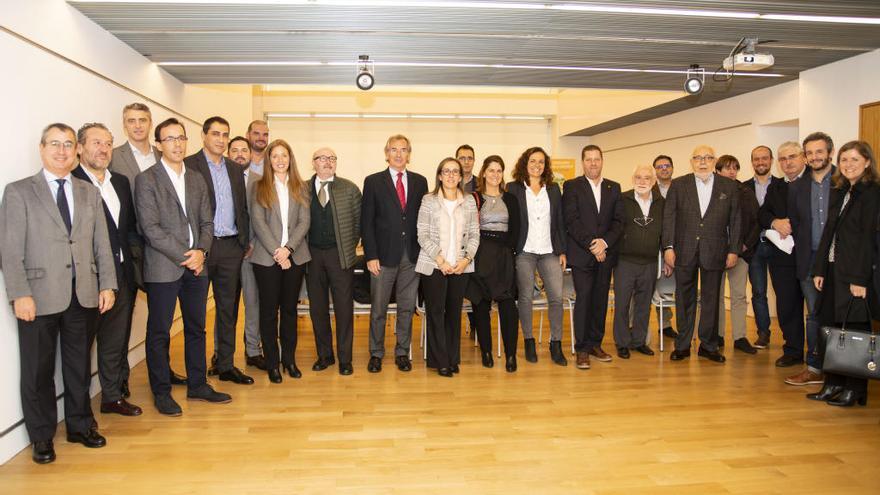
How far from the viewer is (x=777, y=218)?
17.0ft

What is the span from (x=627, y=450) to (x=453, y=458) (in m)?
0.97

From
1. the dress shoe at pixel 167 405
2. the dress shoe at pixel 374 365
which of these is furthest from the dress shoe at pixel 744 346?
the dress shoe at pixel 167 405

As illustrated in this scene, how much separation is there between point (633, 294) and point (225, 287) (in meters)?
3.54

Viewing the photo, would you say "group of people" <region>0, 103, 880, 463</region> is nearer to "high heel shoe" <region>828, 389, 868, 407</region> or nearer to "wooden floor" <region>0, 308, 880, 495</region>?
"high heel shoe" <region>828, 389, 868, 407</region>

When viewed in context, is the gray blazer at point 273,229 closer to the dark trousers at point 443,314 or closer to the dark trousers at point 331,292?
the dark trousers at point 331,292

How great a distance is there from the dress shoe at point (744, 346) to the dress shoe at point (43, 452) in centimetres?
539

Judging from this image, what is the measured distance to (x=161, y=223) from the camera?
386 cm

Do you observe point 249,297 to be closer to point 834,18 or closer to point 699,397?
point 699,397

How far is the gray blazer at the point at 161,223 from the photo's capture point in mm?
3805

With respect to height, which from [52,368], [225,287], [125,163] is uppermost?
[125,163]

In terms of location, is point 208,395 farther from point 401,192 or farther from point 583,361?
point 583,361

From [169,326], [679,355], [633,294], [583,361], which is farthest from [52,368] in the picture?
[679,355]

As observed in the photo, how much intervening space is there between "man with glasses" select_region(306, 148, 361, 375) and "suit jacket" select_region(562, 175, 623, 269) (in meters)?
1.76

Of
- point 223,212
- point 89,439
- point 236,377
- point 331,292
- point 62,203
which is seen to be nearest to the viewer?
point 62,203
